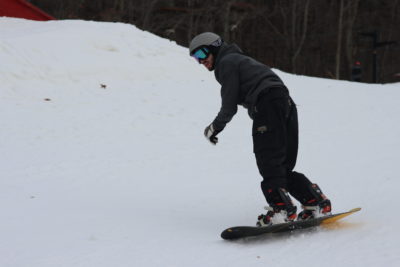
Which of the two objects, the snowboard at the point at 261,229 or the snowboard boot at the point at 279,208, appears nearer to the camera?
the snowboard at the point at 261,229

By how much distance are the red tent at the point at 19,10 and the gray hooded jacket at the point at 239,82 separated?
1370 centimetres

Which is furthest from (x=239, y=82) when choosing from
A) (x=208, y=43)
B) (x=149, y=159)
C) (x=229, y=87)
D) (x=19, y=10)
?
(x=19, y=10)

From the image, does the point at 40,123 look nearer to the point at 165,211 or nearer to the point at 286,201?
the point at 165,211

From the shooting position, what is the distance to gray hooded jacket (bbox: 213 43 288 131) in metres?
3.70

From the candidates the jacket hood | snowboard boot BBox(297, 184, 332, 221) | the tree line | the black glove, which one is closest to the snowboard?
snowboard boot BBox(297, 184, 332, 221)

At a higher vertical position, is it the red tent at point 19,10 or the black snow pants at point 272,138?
the black snow pants at point 272,138

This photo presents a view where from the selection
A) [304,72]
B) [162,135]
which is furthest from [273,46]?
[162,135]

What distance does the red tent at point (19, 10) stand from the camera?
15.7m

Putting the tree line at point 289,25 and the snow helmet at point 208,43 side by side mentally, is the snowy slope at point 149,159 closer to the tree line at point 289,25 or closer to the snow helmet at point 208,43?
the snow helmet at point 208,43

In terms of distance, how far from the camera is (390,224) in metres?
3.76

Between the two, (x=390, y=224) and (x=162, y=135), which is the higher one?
(x=390, y=224)

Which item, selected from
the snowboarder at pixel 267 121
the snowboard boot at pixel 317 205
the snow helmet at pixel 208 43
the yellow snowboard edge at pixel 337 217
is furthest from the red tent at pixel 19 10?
the yellow snowboard edge at pixel 337 217

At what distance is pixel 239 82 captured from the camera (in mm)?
3740

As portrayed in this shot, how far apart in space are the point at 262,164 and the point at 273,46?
1205 inches
